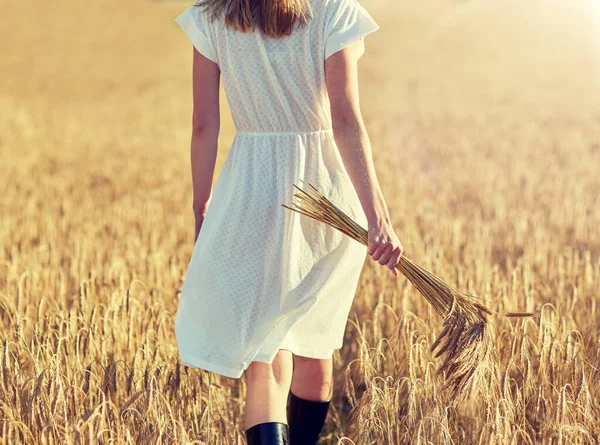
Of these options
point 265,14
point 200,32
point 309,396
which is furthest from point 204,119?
point 309,396

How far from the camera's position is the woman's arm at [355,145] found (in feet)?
6.57

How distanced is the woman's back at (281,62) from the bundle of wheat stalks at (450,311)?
0.19 m

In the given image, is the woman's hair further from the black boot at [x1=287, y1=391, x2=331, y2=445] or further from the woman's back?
the black boot at [x1=287, y1=391, x2=331, y2=445]

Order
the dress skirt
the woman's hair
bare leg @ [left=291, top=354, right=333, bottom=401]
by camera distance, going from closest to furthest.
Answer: the woman's hair
the dress skirt
bare leg @ [left=291, top=354, right=333, bottom=401]

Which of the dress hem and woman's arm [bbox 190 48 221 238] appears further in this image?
woman's arm [bbox 190 48 221 238]

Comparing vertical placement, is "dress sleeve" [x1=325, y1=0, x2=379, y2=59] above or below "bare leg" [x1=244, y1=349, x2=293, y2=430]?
above

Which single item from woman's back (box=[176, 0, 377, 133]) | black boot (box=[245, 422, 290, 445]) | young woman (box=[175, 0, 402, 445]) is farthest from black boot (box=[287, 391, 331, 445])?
woman's back (box=[176, 0, 377, 133])

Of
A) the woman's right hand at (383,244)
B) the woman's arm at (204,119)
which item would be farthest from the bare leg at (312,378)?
the woman's arm at (204,119)

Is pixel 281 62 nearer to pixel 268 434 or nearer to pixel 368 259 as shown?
pixel 268 434

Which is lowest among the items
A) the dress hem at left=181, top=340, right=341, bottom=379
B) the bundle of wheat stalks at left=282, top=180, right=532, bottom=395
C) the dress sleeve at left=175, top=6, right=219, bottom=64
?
the dress hem at left=181, top=340, right=341, bottom=379

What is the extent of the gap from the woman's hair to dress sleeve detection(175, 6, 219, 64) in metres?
0.06

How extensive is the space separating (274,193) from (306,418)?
0.65m

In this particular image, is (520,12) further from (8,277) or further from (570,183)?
(8,277)

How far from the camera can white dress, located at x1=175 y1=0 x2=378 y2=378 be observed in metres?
2.07
